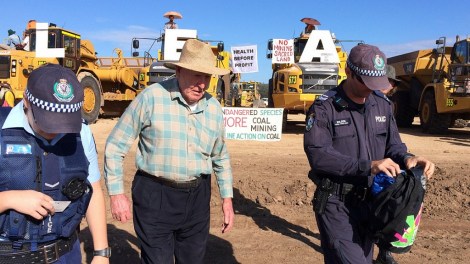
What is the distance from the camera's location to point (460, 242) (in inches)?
199

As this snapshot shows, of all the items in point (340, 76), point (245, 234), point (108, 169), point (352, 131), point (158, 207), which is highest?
point (340, 76)

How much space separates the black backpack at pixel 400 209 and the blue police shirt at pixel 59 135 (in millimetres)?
1527

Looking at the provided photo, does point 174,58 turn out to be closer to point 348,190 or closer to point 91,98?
point 91,98

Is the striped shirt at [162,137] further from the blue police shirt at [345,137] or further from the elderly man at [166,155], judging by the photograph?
the blue police shirt at [345,137]

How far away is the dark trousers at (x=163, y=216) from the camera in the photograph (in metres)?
2.84

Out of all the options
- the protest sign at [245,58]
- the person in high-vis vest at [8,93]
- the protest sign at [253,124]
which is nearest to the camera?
the person in high-vis vest at [8,93]

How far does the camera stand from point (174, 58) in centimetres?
1447

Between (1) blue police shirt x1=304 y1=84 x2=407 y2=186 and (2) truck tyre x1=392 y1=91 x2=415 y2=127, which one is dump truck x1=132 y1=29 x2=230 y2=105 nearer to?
(2) truck tyre x1=392 y1=91 x2=415 y2=127

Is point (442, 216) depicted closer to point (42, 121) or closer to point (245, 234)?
point (245, 234)

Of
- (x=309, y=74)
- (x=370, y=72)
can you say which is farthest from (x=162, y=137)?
(x=309, y=74)

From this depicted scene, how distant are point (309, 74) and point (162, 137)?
11.1 m

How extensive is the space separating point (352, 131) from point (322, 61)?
37.7ft

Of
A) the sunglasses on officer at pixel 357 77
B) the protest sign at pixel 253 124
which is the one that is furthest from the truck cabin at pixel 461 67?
the sunglasses on officer at pixel 357 77

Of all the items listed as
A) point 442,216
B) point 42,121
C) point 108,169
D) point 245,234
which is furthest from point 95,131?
point 42,121
